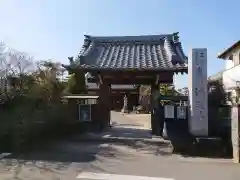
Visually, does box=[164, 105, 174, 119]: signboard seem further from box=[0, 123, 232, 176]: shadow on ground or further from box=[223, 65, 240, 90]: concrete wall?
box=[223, 65, 240, 90]: concrete wall

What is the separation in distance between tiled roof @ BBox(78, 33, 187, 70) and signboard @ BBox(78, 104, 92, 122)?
2363 mm

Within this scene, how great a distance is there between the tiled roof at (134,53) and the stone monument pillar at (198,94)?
1.75m

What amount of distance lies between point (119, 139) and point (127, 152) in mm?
2844

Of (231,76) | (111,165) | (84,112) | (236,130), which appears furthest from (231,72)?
(111,165)

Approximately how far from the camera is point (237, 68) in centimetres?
2311

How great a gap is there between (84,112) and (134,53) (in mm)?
4273

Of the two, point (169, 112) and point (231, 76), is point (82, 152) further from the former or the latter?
point (231, 76)

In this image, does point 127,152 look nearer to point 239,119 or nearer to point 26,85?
point 239,119

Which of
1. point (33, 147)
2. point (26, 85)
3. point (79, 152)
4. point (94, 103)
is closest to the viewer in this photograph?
point (79, 152)

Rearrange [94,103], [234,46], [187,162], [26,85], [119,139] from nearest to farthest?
[187,162]
[26,85]
[119,139]
[94,103]
[234,46]

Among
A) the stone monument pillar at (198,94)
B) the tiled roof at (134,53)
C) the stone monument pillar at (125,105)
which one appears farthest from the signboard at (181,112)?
the stone monument pillar at (125,105)

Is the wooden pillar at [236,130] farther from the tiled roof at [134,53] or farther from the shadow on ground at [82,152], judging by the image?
the tiled roof at [134,53]

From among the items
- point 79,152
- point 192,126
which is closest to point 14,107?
point 79,152

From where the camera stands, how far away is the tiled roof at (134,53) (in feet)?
46.8
